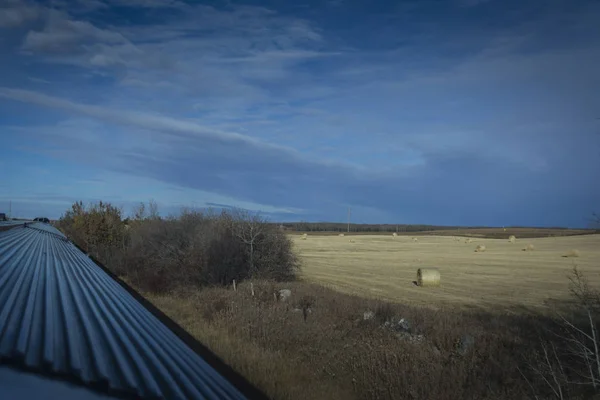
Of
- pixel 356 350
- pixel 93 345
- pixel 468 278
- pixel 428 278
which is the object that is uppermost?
pixel 93 345

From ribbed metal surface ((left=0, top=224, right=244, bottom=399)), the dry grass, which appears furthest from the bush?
ribbed metal surface ((left=0, top=224, right=244, bottom=399))

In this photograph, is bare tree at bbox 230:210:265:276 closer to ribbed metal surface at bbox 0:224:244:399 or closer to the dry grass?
the dry grass

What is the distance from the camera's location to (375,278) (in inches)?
1203

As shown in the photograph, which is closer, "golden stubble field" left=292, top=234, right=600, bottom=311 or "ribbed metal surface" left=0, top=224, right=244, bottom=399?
"ribbed metal surface" left=0, top=224, right=244, bottom=399

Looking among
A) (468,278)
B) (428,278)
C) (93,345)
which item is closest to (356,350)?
(93,345)

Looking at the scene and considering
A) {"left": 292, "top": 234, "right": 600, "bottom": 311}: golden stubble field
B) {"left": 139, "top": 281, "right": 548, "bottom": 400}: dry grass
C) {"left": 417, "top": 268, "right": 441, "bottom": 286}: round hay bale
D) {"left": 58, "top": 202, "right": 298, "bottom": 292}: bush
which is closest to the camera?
{"left": 139, "top": 281, "right": 548, "bottom": 400}: dry grass

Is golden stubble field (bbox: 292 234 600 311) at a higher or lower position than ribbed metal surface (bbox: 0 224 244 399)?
lower

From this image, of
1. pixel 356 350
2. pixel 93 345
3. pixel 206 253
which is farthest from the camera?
pixel 206 253

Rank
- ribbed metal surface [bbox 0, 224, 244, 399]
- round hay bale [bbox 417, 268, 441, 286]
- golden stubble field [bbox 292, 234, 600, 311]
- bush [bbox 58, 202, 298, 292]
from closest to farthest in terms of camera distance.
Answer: ribbed metal surface [bbox 0, 224, 244, 399], golden stubble field [bbox 292, 234, 600, 311], bush [bbox 58, 202, 298, 292], round hay bale [bbox 417, 268, 441, 286]

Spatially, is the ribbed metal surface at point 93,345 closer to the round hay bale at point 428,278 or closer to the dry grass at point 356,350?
the dry grass at point 356,350

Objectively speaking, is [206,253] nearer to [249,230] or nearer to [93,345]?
[249,230]

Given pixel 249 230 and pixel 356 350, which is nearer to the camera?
pixel 356 350

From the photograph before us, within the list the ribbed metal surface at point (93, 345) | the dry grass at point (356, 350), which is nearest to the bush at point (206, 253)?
the dry grass at point (356, 350)

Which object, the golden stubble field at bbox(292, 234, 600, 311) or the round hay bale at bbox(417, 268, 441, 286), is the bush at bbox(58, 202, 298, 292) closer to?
the golden stubble field at bbox(292, 234, 600, 311)
